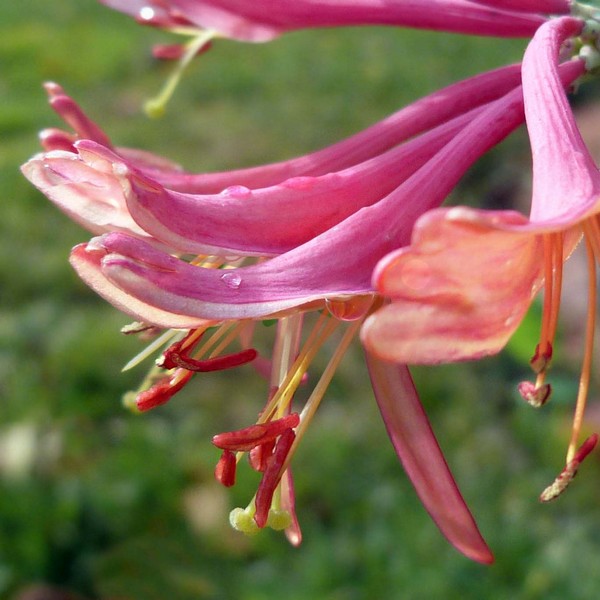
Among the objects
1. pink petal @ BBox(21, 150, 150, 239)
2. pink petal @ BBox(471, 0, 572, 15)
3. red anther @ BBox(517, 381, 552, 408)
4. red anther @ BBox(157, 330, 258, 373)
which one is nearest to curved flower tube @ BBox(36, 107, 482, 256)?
pink petal @ BBox(21, 150, 150, 239)

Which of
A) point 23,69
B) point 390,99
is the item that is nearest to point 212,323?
point 390,99

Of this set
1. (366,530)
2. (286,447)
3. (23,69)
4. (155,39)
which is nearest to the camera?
(286,447)

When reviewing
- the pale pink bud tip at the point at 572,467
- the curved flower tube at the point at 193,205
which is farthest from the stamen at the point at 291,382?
the pale pink bud tip at the point at 572,467

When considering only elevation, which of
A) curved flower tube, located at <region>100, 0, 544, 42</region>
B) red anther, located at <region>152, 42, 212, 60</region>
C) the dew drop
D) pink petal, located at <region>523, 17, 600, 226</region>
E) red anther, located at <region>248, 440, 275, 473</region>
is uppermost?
pink petal, located at <region>523, 17, 600, 226</region>

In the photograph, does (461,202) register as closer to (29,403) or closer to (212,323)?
(29,403)

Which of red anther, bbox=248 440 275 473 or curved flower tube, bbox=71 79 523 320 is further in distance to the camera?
red anther, bbox=248 440 275 473

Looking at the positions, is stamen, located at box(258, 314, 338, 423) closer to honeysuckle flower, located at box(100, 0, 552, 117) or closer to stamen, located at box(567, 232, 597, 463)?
stamen, located at box(567, 232, 597, 463)
